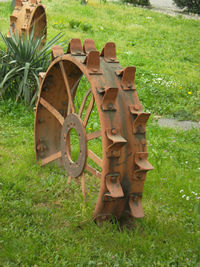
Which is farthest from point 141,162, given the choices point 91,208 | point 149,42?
point 149,42

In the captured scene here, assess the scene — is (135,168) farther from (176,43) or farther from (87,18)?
(87,18)

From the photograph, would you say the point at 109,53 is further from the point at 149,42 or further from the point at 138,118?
the point at 149,42

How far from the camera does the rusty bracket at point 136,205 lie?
10.5 ft

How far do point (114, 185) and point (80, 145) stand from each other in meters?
0.68

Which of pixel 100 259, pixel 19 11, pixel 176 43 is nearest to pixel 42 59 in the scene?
pixel 19 11

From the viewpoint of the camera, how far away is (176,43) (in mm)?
11844

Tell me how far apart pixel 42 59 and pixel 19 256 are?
421cm

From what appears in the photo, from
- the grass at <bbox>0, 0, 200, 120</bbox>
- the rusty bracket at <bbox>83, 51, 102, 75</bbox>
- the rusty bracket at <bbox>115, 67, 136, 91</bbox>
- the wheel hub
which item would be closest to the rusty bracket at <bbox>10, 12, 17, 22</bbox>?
the grass at <bbox>0, 0, 200, 120</bbox>

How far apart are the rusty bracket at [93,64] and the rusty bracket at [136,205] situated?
106 cm

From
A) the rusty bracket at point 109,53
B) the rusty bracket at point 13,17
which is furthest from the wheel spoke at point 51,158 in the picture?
the rusty bracket at point 13,17

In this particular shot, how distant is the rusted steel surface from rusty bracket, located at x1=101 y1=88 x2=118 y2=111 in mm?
4375

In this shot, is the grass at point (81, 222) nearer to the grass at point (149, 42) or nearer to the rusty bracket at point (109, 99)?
the rusty bracket at point (109, 99)

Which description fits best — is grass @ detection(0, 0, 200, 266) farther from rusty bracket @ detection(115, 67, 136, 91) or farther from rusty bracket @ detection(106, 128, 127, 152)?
rusty bracket @ detection(115, 67, 136, 91)

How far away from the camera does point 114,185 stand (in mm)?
3131
